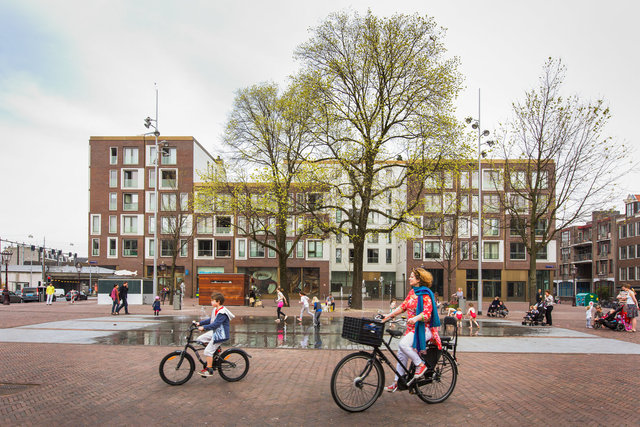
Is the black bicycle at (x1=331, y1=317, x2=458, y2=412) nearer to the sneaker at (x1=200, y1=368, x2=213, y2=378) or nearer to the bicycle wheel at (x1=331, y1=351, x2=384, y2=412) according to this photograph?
the bicycle wheel at (x1=331, y1=351, x2=384, y2=412)

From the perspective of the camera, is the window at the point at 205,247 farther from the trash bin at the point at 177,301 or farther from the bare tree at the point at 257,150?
the trash bin at the point at 177,301

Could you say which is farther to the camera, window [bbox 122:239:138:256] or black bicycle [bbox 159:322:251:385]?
window [bbox 122:239:138:256]

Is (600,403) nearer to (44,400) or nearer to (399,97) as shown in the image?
(44,400)

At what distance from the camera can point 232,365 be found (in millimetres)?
8758

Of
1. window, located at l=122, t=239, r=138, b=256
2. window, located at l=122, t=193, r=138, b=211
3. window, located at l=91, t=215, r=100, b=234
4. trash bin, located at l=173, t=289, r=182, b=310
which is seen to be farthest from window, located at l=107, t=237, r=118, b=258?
trash bin, located at l=173, t=289, r=182, b=310

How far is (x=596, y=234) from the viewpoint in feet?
252

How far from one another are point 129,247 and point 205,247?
8.80 metres

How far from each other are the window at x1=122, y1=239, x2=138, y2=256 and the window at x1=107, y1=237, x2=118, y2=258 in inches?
34.1

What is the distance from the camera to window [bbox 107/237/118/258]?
58.7 metres

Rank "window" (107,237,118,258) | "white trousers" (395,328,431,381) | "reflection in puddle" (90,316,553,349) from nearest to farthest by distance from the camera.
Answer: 1. "white trousers" (395,328,431,381)
2. "reflection in puddle" (90,316,553,349)
3. "window" (107,237,118,258)

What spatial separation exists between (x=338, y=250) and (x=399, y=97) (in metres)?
35.7

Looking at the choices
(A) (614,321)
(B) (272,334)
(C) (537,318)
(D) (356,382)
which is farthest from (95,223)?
(D) (356,382)

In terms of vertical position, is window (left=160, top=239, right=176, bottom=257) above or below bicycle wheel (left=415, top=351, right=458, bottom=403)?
above

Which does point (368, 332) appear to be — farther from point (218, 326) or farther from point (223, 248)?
point (223, 248)
